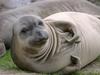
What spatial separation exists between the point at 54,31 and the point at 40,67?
22.5 inches

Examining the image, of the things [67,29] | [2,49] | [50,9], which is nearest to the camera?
[67,29]

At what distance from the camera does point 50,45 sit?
569 cm

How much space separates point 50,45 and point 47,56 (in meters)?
0.16

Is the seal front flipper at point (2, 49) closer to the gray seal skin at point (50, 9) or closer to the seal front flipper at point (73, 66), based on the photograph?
the gray seal skin at point (50, 9)

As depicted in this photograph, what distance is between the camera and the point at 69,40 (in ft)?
19.2

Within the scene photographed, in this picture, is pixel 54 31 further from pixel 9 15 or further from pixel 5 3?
pixel 5 3

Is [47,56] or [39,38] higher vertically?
[39,38]

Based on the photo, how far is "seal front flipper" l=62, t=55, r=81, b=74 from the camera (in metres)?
5.75

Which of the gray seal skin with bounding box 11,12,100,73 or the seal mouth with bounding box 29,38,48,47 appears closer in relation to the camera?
the seal mouth with bounding box 29,38,48,47

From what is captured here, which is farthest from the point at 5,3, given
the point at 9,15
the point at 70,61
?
the point at 70,61

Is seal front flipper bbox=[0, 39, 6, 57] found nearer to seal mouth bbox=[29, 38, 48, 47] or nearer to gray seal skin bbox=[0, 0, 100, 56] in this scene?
gray seal skin bbox=[0, 0, 100, 56]

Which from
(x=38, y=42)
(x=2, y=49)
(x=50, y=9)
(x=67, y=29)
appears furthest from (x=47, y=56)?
(x=50, y=9)

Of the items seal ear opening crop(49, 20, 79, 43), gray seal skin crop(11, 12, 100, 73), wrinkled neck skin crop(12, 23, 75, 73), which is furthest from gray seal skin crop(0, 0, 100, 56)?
wrinkled neck skin crop(12, 23, 75, 73)

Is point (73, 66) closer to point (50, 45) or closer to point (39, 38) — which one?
point (50, 45)
